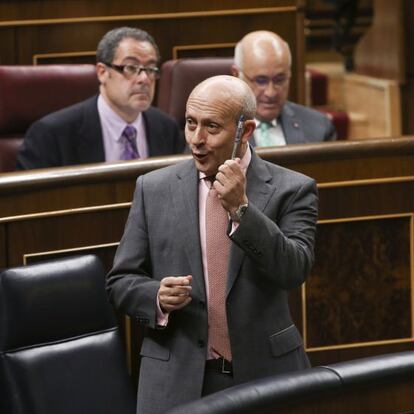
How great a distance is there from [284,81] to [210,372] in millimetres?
802

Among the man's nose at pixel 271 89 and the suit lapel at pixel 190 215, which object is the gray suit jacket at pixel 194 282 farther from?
the man's nose at pixel 271 89

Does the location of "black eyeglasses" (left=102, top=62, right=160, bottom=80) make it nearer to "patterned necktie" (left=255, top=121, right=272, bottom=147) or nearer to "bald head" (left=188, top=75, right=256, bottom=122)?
"patterned necktie" (left=255, top=121, right=272, bottom=147)

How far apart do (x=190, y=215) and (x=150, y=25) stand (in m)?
1.16

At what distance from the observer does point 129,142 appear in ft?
6.31

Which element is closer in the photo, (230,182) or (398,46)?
(230,182)

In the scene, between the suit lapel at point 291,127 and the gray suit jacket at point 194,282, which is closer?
the gray suit jacket at point 194,282

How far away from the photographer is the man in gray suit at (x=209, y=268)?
1.23 m

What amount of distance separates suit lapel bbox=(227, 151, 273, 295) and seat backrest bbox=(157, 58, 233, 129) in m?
0.91

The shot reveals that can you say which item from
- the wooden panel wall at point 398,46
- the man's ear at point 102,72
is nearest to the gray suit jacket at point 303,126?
the man's ear at point 102,72

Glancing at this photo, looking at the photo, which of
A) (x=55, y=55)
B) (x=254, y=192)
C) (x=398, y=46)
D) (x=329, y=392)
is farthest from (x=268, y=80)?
(x=398, y=46)

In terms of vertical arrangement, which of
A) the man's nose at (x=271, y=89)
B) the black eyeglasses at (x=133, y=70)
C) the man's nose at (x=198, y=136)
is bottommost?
the man's nose at (x=198, y=136)

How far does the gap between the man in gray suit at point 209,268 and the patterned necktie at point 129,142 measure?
62cm

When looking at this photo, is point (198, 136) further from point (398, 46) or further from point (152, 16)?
point (398, 46)

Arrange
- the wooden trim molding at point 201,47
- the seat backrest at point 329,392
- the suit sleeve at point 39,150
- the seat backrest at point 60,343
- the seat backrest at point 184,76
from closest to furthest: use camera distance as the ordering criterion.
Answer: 1. the seat backrest at point 329,392
2. the seat backrest at point 60,343
3. the suit sleeve at point 39,150
4. the seat backrest at point 184,76
5. the wooden trim molding at point 201,47
